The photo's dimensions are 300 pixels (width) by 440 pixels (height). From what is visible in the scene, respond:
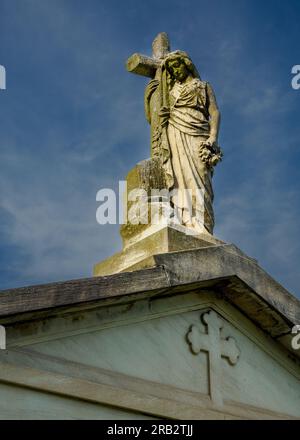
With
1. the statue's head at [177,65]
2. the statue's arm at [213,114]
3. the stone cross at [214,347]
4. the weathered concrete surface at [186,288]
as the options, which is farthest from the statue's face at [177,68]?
the stone cross at [214,347]

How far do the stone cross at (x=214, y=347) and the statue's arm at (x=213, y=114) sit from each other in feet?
8.17

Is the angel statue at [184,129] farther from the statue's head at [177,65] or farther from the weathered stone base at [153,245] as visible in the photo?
the weathered stone base at [153,245]

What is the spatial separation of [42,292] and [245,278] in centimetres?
270

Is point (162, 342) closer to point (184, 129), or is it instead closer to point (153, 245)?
point (153, 245)

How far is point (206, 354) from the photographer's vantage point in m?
8.10

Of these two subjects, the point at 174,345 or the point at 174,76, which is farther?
the point at 174,76

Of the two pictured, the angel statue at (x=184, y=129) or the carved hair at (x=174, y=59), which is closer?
the angel statue at (x=184, y=129)

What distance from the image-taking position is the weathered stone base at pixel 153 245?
8164 millimetres

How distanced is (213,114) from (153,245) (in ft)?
7.94

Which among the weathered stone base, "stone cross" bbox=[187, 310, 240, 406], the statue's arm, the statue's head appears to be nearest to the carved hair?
the statue's head

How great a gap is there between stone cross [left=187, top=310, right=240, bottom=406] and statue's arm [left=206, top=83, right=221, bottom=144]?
98.0 inches

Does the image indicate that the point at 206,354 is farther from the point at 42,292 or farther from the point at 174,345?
the point at 42,292
